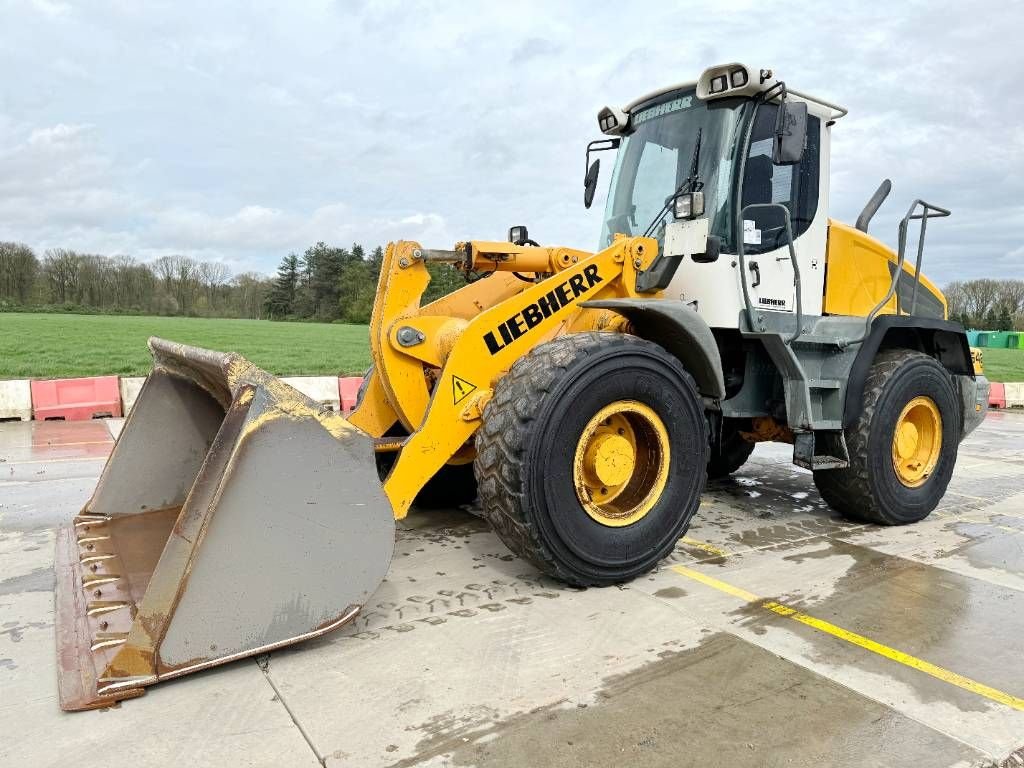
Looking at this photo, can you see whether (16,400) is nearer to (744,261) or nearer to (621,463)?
(621,463)

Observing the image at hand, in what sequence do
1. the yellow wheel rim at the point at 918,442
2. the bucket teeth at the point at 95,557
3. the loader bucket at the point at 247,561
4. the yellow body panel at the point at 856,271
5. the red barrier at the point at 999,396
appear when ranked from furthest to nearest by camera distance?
the red barrier at the point at 999,396
the yellow wheel rim at the point at 918,442
the yellow body panel at the point at 856,271
the bucket teeth at the point at 95,557
the loader bucket at the point at 247,561

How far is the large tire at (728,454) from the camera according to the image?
6.74m

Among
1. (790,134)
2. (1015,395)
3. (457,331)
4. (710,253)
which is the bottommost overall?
(1015,395)

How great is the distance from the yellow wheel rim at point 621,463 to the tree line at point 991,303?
70319 mm

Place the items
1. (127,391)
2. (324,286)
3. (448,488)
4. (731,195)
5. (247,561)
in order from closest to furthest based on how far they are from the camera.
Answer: (247,561)
(731,195)
(448,488)
(127,391)
(324,286)

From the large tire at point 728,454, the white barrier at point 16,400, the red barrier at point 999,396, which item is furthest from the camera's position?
the red barrier at point 999,396

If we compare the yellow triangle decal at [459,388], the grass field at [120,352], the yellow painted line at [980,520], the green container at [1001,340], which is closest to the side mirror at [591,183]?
the yellow triangle decal at [459,388]

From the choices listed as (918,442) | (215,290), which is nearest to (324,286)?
(215,290)

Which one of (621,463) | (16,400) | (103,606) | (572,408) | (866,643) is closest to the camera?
(103,606)

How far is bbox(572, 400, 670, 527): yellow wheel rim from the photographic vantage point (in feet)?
13.0

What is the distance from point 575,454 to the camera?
385 cm

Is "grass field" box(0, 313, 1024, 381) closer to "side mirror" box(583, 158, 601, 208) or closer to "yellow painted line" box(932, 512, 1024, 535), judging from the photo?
"side mirror" box(583, 158, 601, 208)

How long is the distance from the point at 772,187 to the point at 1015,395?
49.0ft

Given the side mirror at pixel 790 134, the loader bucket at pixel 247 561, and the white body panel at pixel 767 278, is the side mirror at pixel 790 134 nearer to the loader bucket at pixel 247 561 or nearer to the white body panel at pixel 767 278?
the white body panel at pixel 767 278
